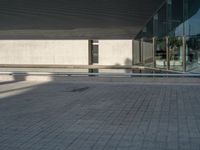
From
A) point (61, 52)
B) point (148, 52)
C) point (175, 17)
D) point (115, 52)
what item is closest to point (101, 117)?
point (175, 17)

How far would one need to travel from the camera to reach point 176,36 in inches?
808

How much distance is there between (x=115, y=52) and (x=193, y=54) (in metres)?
17.6

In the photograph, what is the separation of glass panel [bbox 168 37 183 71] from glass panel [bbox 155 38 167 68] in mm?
773

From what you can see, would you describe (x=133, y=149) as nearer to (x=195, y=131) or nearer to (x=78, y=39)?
(x=195, y=131)

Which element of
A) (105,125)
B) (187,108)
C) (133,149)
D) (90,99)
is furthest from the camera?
(90,99)

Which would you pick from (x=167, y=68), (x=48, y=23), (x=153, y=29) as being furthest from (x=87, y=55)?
(x=167, y=68)

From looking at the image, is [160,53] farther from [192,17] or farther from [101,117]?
[101,117]

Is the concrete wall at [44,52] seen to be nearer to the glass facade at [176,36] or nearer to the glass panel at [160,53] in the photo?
the glass facade at [176,36]

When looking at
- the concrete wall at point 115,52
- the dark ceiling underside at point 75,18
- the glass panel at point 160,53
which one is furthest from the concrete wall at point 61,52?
the glass panel at point 160,53

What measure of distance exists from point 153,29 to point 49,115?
53.3ft

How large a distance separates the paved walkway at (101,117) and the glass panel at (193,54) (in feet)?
14.9

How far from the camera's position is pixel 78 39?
36.5m

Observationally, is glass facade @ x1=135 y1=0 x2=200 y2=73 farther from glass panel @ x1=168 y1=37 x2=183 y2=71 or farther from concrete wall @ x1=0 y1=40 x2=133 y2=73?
concrete wall @ x1=0 y1=40 x2=133 y2=73

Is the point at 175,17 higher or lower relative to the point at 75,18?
lower
